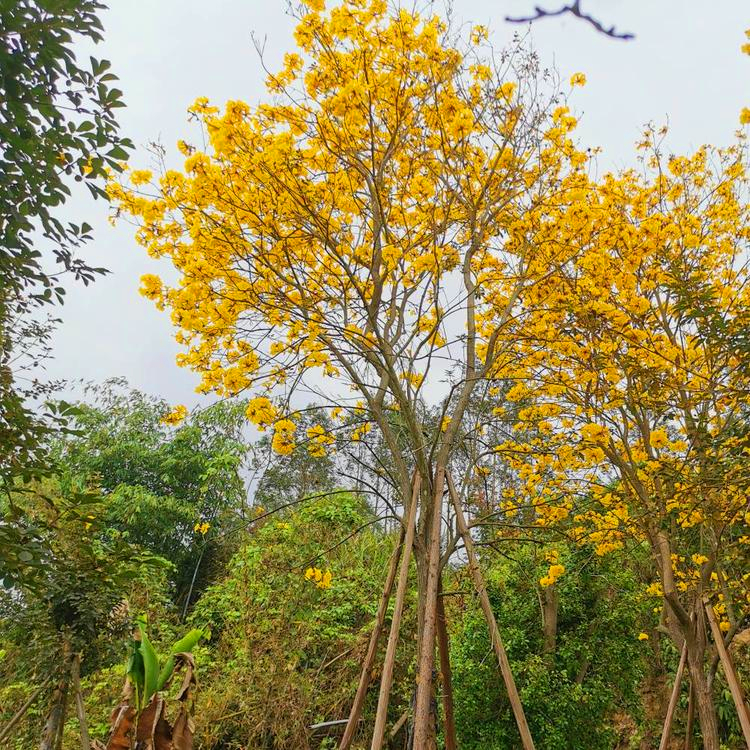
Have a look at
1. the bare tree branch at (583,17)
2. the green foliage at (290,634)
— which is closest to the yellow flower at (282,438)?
the green foliage at (290,634)

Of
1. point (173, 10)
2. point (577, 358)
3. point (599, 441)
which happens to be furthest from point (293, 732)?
point (173, 10)

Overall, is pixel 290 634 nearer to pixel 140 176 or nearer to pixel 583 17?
pixel 140 176

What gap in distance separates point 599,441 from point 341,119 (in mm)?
2236

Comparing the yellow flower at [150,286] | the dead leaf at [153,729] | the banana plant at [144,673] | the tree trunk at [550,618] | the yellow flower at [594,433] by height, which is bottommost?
the dead leaf at [153,729]

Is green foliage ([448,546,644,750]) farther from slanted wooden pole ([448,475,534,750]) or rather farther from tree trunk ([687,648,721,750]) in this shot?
slanted wooden pole ([448,475,534,750])

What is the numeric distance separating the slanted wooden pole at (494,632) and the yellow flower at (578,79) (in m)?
2.19

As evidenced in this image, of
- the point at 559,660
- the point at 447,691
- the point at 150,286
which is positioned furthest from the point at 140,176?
the point at 559,660

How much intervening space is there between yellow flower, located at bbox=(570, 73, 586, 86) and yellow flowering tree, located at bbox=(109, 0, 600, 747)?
288 mm

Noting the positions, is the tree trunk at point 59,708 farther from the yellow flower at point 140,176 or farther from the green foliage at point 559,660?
the green foliage at point 559,660

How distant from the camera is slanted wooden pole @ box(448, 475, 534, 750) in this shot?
1887mm

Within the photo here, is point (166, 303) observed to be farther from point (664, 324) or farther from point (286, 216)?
point (664, 324)

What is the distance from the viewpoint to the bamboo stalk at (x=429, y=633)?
74.7 inches

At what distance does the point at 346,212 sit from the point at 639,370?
5.15ft

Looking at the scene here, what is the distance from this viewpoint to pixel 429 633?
2023 mm
